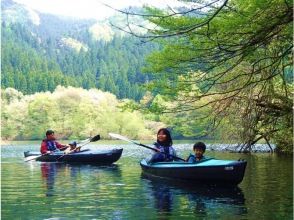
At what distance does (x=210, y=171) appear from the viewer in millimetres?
14109

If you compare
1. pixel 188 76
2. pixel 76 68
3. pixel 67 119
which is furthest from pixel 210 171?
pixel 76 68

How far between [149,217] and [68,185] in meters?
6.15

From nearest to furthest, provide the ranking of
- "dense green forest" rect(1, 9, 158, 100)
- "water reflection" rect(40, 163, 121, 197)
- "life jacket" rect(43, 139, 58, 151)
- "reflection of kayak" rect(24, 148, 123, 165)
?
"water reflection" rect(40, 163, 121, 197), "reflection of kayak" rect(24, 148, 123, 165), "life jacket" rect(43, 139, 58, 151), "dense green forest" rect(1, 9, 158, 100)

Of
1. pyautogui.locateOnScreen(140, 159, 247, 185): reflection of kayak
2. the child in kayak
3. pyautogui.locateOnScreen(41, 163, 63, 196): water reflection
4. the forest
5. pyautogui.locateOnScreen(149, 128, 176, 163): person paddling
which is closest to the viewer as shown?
the forest

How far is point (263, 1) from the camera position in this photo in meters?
9.12

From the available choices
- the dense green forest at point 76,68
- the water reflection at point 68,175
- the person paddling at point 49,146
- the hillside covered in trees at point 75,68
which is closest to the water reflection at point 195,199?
the water reflection at point 68,175

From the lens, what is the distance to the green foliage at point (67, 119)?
253 feet

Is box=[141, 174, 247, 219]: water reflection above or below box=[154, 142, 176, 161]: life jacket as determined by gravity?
below

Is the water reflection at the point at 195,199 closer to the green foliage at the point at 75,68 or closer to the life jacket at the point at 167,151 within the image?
the life jacket at the point at 167,151

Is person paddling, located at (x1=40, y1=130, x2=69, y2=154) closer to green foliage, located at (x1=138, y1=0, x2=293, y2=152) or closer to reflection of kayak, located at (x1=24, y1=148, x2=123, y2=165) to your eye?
reflection of kayak, located at (x1=24, y1=148, x2=123, y2=165)

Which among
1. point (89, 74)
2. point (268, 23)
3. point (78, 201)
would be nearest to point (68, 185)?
point (78, 201)

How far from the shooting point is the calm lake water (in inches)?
395

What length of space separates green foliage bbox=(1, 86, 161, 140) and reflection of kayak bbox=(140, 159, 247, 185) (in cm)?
6090

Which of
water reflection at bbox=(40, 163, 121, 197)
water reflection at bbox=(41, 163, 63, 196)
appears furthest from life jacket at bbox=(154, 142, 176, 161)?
water reflection at bbox=(41, 163, 63, 196)
